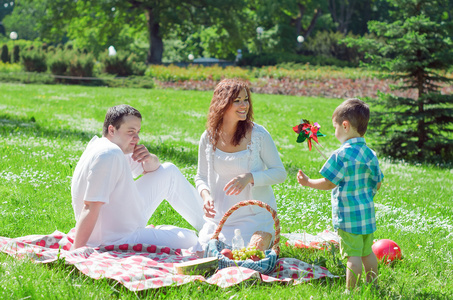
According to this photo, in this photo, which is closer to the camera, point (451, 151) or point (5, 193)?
point (5, 193)

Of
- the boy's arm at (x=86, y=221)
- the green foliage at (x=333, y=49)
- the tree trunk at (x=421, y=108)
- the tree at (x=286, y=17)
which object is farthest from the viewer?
the green foliage at (x=333, y=49)

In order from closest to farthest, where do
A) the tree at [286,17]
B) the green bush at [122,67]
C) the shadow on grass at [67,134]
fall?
the shadow on grass at [67,134] < the green bush at [122,67] < the tree at [286,17]

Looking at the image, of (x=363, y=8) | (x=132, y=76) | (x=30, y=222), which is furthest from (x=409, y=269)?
(x=363, y=8)

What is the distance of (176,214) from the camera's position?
584cm

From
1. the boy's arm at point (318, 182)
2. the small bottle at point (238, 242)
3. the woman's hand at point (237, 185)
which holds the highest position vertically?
the boy's arm at point (318, 182)

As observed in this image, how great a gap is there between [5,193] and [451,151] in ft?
30.7

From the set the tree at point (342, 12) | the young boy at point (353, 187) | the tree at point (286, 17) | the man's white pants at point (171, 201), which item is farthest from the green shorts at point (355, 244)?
the tree at point (342, 12)

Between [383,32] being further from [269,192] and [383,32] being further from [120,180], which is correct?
[120,180]

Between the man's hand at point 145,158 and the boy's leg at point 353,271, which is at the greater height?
the man's hand at point 145,158

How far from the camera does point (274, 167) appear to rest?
4.53 meters

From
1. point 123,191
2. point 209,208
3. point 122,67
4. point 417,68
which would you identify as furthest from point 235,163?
point 122,67

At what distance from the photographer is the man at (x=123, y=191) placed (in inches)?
155

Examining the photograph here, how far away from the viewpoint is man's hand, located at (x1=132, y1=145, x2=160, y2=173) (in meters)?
4.51

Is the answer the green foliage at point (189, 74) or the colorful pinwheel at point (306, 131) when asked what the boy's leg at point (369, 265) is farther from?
the green foliage at point (189, 74)
